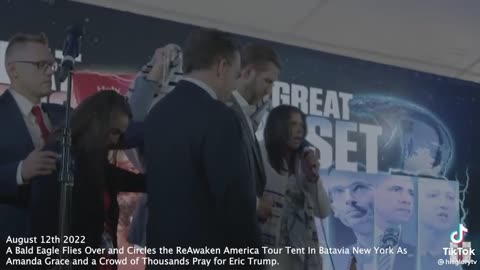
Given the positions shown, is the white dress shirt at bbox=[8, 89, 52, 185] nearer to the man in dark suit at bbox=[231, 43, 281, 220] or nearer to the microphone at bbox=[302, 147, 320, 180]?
the man in dark suit at bbox=[231, 43, 281, 220]

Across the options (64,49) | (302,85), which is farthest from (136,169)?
(302,85)

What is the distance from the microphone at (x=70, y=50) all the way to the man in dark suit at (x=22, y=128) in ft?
0.08

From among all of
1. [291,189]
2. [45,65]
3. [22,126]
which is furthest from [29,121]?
[291,189]

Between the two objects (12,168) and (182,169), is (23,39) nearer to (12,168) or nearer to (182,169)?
(12,168)

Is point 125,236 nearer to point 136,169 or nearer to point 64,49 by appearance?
point 136,169

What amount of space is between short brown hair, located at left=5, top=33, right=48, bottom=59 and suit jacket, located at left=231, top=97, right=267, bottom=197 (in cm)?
43

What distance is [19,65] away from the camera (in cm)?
140

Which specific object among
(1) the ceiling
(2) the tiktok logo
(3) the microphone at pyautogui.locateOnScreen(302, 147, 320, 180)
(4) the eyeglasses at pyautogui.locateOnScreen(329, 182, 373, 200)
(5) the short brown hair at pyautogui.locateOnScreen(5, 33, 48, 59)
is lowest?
(2) the tiktok logo

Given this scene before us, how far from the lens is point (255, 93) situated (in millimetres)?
1604

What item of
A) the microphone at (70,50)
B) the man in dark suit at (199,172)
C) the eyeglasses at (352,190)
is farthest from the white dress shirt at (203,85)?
the eyeglasses at (352,190)

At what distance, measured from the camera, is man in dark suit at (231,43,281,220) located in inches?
59.9

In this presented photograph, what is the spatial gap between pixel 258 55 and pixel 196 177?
15.5 inches

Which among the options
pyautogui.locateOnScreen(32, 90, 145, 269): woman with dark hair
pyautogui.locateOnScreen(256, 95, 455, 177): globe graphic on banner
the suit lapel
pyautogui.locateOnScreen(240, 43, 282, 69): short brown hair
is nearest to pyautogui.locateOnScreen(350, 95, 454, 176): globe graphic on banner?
pyautogui.locateOnScreen(256, 95, 455, 177): globe graphic on banner

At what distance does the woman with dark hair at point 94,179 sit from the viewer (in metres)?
1.35
